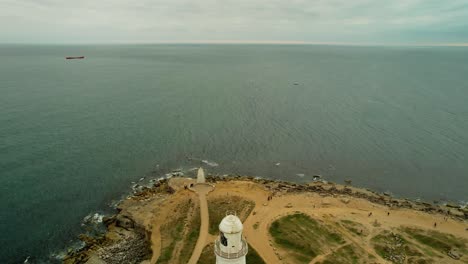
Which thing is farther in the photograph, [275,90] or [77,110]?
[275,90]

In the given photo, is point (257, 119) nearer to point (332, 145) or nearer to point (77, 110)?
point (332, 145)

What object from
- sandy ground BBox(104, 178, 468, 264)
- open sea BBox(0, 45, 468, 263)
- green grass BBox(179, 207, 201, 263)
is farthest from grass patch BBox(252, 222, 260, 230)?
open sea BBox(0, 45, 468, 263)

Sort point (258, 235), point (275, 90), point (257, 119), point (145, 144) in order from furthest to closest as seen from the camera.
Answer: point (275, 90) < point (257, 119) < point (145, 144) < point (258, 235)

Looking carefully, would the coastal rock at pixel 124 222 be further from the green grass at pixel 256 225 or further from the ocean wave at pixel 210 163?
the ocean wave at pixel 210 163

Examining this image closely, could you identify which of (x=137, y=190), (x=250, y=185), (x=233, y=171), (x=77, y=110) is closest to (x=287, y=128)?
(x=233, y=171)

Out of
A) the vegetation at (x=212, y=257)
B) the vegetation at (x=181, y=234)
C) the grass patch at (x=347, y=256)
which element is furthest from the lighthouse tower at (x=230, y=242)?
the grass patch at (x=347, y=256)
